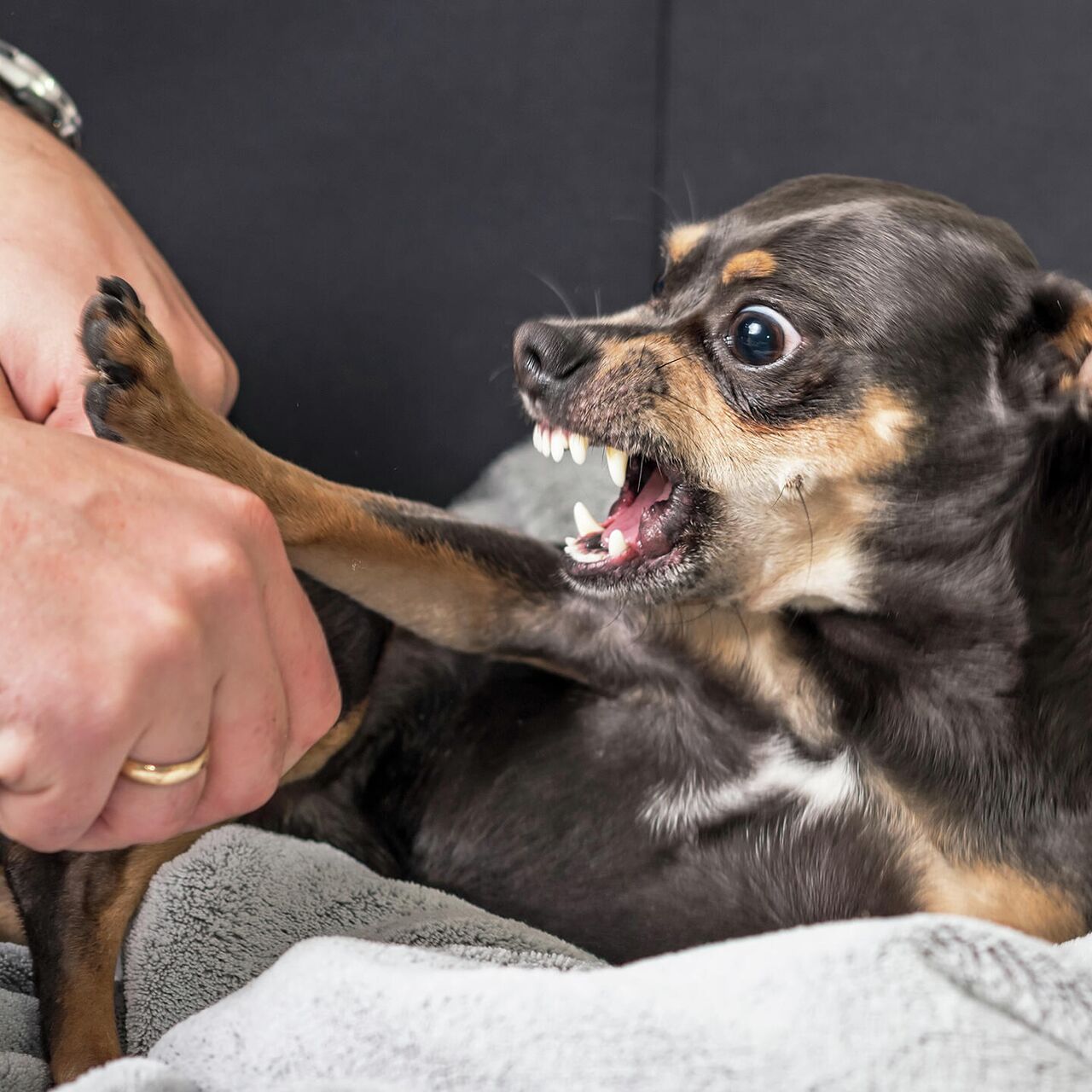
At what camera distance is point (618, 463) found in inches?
59.4

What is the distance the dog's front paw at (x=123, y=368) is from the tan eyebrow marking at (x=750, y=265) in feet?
2.16

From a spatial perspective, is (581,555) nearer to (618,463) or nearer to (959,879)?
(618,463)

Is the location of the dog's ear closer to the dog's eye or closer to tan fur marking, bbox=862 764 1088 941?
the dog's eye

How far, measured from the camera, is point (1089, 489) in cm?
138

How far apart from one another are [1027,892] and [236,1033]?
822 mm

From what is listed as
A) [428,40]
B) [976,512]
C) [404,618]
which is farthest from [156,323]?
[428,40]

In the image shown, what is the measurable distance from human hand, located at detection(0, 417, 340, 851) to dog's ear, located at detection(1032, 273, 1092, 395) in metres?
0.90

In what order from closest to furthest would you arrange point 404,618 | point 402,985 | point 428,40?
point 402,985
point 404,618
point 428,40

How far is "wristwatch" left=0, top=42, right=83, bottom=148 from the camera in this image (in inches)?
68.4

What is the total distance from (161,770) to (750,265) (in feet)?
2.92

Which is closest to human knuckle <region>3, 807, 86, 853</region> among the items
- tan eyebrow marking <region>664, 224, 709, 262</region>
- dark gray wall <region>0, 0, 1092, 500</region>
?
tan eyebrow marking <region>664, 224, 709, 262</region>

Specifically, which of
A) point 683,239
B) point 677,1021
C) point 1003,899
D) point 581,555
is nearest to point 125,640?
point 677,1021

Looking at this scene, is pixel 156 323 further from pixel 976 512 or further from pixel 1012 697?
pixel 1012 697

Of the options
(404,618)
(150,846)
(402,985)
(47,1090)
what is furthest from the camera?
(404,618)
